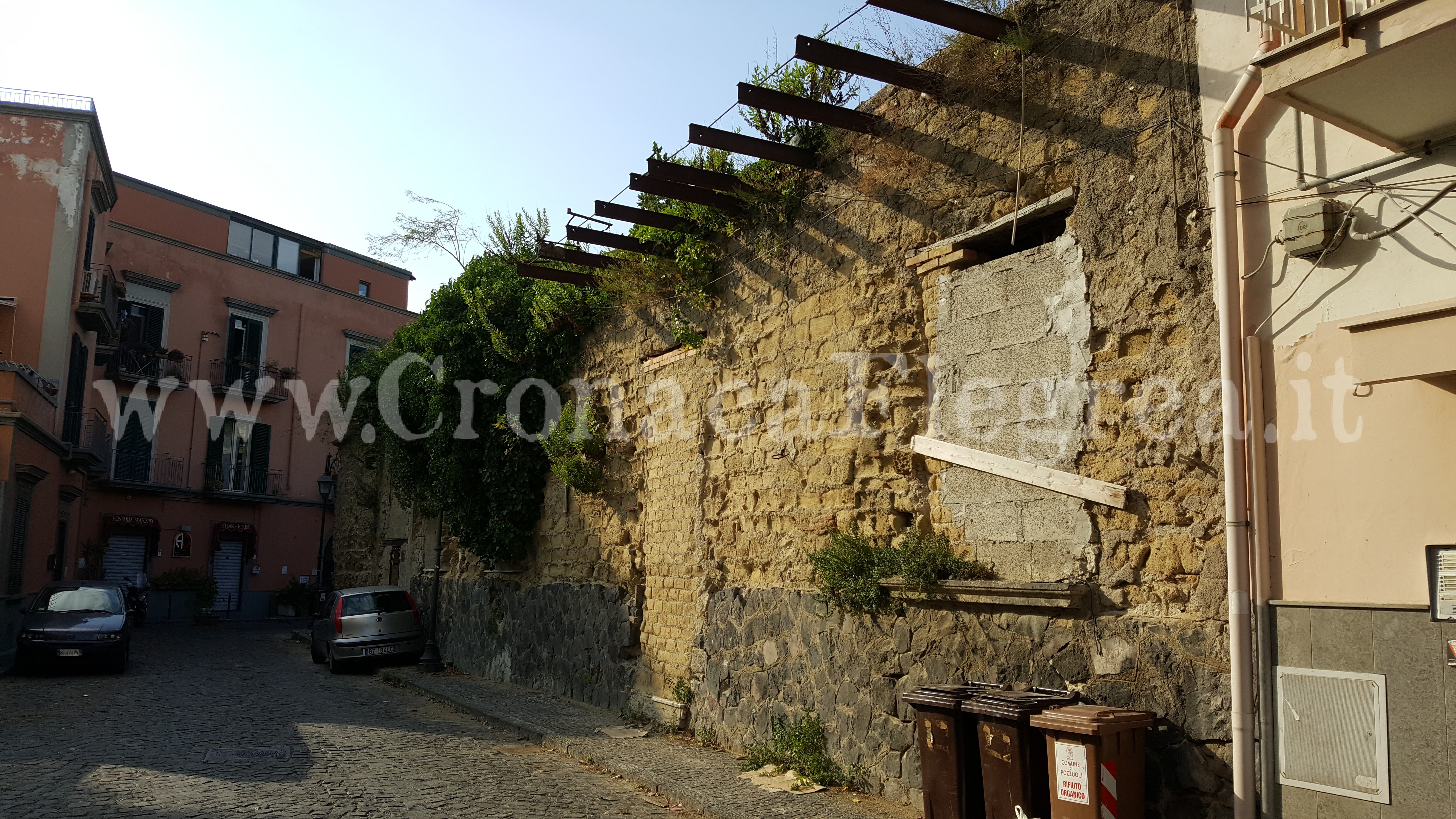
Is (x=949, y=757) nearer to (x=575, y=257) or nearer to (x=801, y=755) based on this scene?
(x=801, y=755)

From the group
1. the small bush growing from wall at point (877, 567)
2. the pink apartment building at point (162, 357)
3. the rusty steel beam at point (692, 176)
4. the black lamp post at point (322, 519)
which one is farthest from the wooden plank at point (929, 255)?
the black lamp post at point (322, 519)

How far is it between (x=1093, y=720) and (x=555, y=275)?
8435mm

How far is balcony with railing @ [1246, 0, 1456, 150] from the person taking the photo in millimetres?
4332

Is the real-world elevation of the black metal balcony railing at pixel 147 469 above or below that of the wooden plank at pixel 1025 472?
above

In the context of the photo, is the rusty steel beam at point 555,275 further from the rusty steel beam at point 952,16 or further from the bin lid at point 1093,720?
the bin lid at point 1093,720

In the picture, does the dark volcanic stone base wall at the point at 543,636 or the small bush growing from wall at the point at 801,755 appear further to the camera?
the dark volcanic stone base wall at the point at 543,636

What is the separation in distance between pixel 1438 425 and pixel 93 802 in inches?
326

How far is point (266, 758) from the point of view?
8.72 m

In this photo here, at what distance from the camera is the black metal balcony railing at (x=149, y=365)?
28.7 m

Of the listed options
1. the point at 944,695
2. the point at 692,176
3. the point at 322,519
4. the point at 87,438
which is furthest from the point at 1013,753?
the point at 322,519

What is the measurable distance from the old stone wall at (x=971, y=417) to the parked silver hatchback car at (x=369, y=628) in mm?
7056

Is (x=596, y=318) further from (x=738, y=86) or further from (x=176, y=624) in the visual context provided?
(x=176, y=624)

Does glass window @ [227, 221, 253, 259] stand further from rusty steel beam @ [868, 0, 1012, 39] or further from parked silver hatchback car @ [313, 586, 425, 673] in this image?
rusty steel beam @ [868, 0, 1012, 39]

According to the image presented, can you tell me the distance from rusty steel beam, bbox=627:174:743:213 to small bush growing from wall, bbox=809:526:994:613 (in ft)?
10.9
